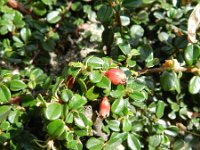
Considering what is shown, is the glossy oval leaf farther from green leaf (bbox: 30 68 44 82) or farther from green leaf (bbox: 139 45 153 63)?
green leaf (bbox: 30 68 44 82)

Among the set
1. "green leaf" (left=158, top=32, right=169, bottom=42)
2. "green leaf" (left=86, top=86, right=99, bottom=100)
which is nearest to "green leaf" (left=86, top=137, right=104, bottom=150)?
"green leaf" (left=86, top=86, right=99, bottom=100)

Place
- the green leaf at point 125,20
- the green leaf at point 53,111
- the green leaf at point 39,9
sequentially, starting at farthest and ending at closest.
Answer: the green leaf at point 39,9 → the green leaf at point 125,20 → the green leaf at point 53,111

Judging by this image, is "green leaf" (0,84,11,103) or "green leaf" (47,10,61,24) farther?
"green leaf" (47,10,61,24)

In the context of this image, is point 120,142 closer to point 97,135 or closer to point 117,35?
point 97,135

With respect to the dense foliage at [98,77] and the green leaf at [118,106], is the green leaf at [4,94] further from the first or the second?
the green leaf at [118,106]

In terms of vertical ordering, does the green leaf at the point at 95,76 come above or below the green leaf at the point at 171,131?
above

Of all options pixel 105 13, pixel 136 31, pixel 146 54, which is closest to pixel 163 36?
pixel 136 31

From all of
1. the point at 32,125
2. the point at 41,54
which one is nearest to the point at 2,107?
the point at 32,125

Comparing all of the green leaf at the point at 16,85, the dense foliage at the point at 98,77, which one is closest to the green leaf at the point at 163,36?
the dense foliage at the point at 98,77
